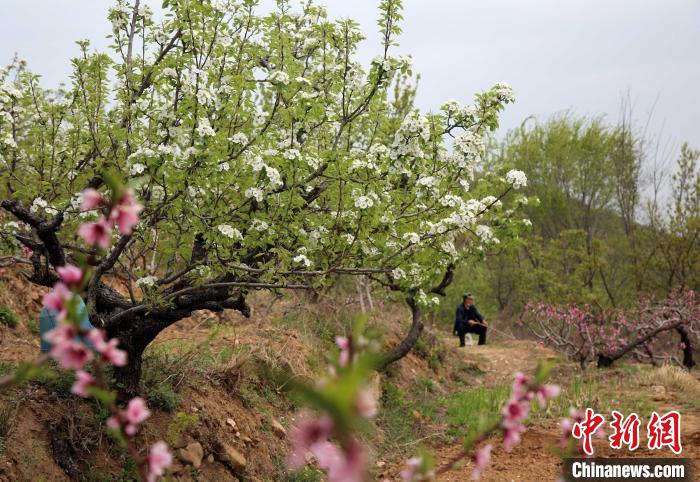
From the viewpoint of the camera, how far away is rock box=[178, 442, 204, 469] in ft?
18.9

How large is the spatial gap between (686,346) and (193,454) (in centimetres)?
1084

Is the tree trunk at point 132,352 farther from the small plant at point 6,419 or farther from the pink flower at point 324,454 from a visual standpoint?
the pink flower at point 324,454

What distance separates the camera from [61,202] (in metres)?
5.07

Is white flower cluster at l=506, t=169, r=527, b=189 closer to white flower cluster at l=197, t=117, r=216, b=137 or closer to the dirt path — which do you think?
white flower cluster at l=197, t=117, r=216, b=137

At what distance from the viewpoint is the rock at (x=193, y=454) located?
5.75m

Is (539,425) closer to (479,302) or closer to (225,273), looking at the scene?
(225,273)

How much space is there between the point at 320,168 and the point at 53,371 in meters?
2.90

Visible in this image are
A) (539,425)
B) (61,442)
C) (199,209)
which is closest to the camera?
(199,209)

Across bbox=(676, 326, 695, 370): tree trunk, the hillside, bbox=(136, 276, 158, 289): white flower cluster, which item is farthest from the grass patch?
bbox=(676, 326, 695, 370): tree trunk

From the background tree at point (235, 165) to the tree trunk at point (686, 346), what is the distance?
28.2ft

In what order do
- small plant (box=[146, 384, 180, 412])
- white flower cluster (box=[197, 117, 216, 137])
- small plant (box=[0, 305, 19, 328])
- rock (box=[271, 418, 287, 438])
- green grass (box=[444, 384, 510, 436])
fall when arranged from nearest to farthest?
white flower cluster (box=[197, 117, 216, 137]) → small plant (box=[146, 384, 180, 412]) → rock (box=[271, 418, 287, 438]) → small plant (box=[0, 305, 19, 328]) → green grass (box=[444, 384, 510, 436])

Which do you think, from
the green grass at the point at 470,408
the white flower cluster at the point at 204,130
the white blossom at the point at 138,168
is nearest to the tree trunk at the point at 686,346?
the green grass at the point at 470,408

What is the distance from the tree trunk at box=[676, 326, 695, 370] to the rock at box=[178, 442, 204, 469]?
10191 millimetres

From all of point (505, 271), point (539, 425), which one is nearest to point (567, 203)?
point (505, 271)
